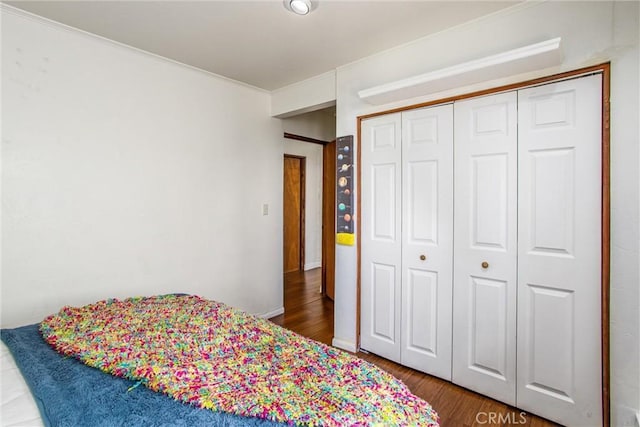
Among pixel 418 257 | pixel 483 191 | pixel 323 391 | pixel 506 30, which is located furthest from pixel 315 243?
pixel 323 391

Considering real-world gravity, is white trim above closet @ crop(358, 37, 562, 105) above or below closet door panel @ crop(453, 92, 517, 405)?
above

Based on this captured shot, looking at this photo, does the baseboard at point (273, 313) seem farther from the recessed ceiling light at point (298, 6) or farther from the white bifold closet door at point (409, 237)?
the recessed ceiling light at point (298, 6)

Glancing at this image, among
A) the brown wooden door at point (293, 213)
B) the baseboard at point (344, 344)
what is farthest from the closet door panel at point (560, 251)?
the brown wooden door at point (293, 213)

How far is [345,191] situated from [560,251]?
1.56 metres

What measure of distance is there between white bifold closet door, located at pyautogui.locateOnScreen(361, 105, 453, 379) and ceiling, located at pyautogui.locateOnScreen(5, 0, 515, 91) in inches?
22.8

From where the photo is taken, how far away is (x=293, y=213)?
18.6 ft

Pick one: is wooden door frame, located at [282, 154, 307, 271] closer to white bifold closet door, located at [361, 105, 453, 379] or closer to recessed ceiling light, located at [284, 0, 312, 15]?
white bifold closet door, located at [361, 105, 453, 379]

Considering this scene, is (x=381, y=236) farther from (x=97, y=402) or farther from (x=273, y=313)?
(x=97, y=402)

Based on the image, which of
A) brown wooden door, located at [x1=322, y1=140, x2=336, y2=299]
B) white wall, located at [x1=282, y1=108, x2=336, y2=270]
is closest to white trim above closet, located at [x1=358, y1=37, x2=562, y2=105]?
brown wooden door, located at [x1=322, y1=140, x2=336, y2=299]

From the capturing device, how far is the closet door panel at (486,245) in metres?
1.97

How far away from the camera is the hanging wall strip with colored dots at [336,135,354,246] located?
2730 millimetres

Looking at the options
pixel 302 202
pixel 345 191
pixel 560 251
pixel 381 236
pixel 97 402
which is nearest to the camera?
pixel 97 402

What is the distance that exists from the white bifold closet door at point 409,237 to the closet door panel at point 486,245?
0.08 meters

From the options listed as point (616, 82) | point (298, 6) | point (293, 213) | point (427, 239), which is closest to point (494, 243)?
point (427, 239)
